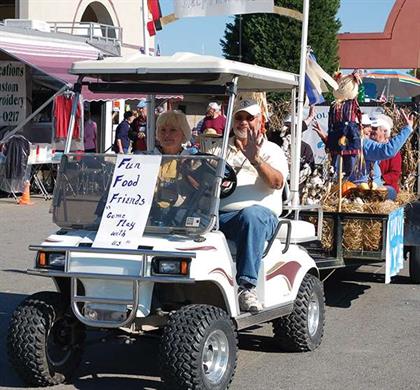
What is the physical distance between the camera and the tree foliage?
31.4 m

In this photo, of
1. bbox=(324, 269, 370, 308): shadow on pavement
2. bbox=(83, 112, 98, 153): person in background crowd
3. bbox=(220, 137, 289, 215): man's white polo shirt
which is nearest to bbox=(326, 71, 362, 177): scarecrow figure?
bbox=(324, 269, 370, 308): shadow on pavement

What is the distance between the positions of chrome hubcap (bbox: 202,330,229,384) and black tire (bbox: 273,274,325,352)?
106 cm

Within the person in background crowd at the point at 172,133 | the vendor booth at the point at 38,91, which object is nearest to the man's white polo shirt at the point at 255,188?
the person in background crowd at the point at 172,133

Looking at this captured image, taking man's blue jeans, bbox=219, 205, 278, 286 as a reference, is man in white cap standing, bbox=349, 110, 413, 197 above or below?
above

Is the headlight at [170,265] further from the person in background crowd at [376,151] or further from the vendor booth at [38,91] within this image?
the vendor booth at [38,91]

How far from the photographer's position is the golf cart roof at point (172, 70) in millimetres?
5066

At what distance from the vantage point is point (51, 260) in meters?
5.04

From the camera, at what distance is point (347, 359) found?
236 inches

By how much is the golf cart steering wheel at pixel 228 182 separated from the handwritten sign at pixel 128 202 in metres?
0.56

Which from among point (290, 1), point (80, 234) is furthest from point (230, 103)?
point (290, 1)

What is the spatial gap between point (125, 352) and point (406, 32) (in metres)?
22.9

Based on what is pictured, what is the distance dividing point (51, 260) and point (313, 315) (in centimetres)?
212

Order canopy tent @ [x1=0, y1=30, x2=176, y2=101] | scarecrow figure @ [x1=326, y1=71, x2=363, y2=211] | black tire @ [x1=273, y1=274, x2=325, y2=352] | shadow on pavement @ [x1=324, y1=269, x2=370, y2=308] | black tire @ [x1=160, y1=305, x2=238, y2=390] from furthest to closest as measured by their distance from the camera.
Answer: canopy tent @ [x1=0, y1=30, x2=176, y2=101], shadow on pavement @ [x1=324, y1=269, x2=370, y2=308], scarecrow figure @ [x1=326, y1=71, x2=363, y2=211], black tire @ [x1=273, y1=274, x2=325, y2=352], black tire @ [x1=160, y1=305, x2=238, y2=390]

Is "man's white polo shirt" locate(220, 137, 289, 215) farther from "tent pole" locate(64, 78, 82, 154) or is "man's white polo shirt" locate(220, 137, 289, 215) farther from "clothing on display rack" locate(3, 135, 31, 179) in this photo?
"clothing on display rack" locate(3, 135, 31, 179)
